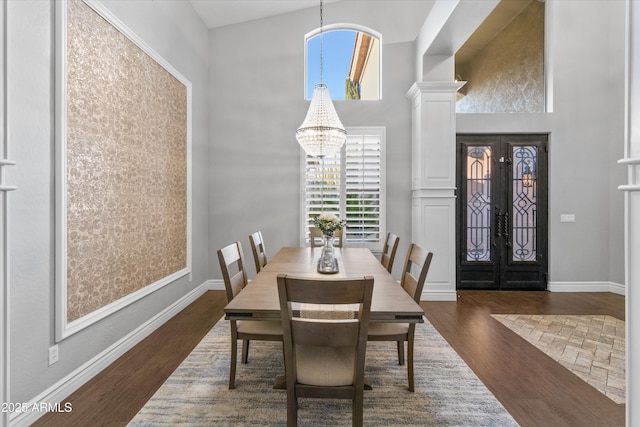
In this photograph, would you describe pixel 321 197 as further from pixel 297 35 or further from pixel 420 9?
pixel 420 9

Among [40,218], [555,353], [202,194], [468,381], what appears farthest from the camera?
[202,194]

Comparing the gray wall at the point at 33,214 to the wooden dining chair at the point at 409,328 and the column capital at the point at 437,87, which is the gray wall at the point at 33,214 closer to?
the wooden dining chair at the point at 409,328

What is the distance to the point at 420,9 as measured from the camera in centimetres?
477

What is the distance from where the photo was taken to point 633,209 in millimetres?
1174

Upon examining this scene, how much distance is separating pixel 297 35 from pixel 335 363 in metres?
4.65

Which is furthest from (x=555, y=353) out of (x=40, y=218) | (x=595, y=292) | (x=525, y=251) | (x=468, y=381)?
(x=40, y=218)

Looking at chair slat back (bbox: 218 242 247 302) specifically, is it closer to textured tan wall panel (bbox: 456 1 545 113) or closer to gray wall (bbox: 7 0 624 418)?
gray wall (bbox: 7 0 624 418)

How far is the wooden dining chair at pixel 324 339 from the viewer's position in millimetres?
1410

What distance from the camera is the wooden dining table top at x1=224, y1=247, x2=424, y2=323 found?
1646 mm

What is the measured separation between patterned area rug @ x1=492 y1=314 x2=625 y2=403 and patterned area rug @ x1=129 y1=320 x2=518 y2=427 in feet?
2.94

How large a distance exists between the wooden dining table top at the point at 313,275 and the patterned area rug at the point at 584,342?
1.72 meters

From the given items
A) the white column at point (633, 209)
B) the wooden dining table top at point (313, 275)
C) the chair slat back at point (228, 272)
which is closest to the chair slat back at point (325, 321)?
the wooden dining table top at point (313, 275)

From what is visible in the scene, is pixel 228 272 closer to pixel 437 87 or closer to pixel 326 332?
pixel 326 332

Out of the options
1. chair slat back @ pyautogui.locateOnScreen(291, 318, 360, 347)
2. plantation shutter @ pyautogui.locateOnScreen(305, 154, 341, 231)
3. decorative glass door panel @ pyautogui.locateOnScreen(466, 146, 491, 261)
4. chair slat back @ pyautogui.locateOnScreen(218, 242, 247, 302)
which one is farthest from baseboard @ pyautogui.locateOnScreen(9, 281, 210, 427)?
decorative glass door panel @ pyautogui.locateOnScreen(466, 146, 491, 261)
